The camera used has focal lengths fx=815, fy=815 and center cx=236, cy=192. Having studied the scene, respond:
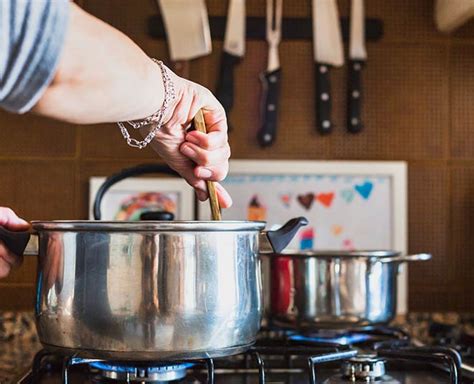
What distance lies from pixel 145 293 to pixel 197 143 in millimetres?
199

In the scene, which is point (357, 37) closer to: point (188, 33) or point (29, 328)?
point (188, 33)

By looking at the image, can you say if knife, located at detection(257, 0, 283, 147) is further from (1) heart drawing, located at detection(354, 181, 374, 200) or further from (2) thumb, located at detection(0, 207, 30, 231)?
(2) thumb, located at detection(0, 207, 30, 231)

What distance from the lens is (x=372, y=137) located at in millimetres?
1540

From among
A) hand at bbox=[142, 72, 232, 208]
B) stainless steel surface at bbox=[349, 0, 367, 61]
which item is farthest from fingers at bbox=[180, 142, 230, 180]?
stainless steel surface at bbox=[349, 0, 367, 61]

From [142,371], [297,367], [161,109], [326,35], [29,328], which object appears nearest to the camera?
[161,109]

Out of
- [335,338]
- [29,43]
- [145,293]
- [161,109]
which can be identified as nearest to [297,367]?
[335,338]

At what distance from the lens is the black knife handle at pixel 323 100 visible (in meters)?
1.51

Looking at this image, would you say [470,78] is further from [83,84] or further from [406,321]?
[83,84]

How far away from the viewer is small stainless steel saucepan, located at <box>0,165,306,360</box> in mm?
827

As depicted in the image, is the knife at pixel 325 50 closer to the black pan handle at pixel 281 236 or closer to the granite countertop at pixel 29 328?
the granite countertop at pixel 29 328

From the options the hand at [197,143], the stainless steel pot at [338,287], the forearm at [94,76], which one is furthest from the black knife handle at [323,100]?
the forearm at [94,76]

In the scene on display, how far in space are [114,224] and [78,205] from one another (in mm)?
685

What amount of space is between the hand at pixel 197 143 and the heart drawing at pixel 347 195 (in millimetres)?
552

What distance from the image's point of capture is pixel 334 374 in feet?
3.39
